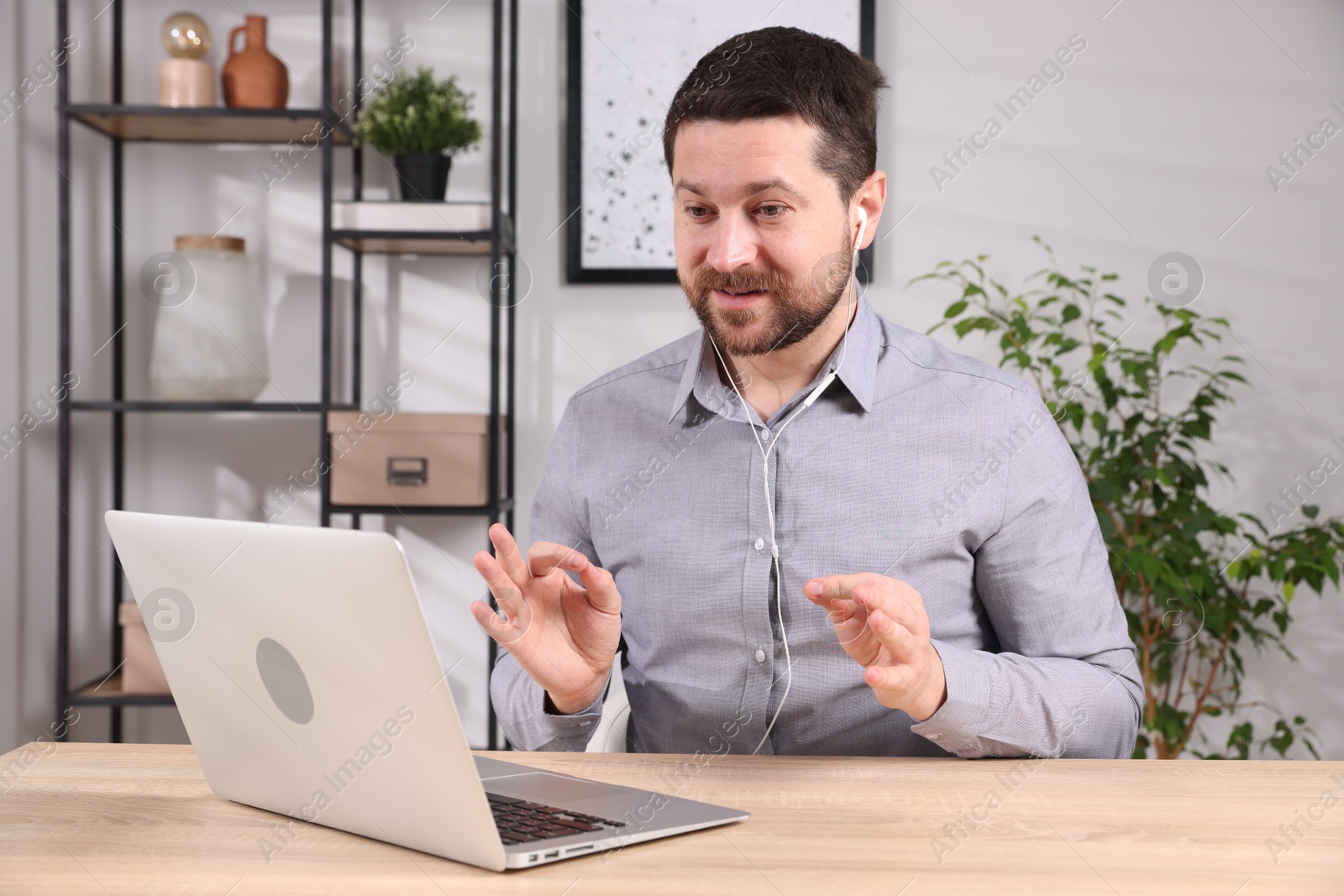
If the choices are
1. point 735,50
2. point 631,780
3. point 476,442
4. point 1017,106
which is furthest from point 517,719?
point 1017,106

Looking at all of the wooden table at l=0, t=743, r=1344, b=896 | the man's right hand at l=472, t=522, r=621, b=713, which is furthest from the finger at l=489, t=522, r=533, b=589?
the wooden table at l=0, t=743, r=1344, b=896

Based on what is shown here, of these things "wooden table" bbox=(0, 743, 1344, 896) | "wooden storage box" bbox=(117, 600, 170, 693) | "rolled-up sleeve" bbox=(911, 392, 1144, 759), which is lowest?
"wooden storage box" bbox=(117, 600, 170, 693)

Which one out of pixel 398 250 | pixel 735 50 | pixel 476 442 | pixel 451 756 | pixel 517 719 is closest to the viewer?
pixel 451 756

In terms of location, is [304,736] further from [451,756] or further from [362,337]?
[362,337]

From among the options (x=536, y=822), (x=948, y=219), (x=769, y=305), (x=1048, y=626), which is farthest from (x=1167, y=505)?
(x=536, y=822)

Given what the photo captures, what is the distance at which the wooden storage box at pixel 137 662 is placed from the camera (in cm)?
229

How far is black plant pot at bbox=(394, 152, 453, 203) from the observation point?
2.37 m

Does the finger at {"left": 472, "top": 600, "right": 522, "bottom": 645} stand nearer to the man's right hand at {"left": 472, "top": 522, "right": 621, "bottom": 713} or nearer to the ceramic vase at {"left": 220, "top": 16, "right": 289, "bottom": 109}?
the man's right hand at {"left": 472, "top": 522, "right": 621, "bottom": 713}

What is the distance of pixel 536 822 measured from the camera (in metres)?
0.81

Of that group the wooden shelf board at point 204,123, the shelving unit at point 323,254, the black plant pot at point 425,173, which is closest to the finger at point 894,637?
the shelving unit at point 323,254

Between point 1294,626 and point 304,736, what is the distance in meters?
2.47

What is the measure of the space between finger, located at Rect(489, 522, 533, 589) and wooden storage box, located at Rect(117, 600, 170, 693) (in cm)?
158

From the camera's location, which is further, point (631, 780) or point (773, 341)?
point (773, 341)

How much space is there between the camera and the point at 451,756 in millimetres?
700
